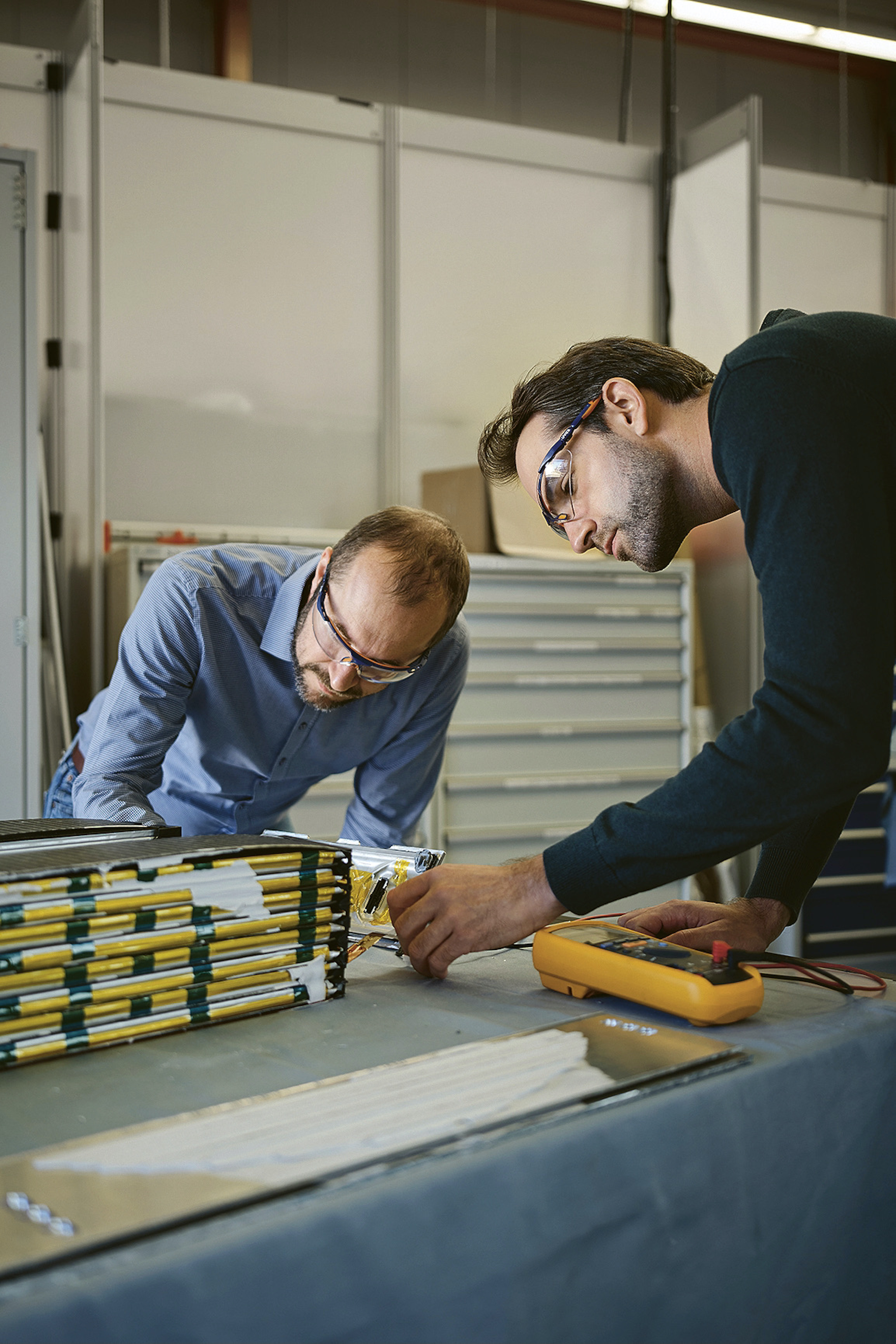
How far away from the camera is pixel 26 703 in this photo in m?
2.65

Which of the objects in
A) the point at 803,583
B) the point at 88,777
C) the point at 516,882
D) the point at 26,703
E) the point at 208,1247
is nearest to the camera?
the point at 208,1247

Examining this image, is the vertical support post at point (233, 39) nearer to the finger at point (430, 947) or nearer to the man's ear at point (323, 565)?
the man's ear at point (323, 565)

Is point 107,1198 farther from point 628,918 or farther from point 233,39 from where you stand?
point 233,39

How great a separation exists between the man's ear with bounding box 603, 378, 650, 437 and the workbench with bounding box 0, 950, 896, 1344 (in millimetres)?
554

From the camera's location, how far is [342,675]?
146cm

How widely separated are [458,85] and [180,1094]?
4180mm

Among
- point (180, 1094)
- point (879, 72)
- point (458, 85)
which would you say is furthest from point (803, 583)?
point (879, 72)

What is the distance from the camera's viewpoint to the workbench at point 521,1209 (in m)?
0.50

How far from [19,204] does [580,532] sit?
210 centimetres

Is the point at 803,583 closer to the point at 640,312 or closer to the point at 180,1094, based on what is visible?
the point at 180,1094

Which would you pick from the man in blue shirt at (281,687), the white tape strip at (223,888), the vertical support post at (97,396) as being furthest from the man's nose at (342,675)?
the vertical support post at (97,396)

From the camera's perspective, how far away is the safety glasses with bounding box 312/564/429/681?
4.66ft

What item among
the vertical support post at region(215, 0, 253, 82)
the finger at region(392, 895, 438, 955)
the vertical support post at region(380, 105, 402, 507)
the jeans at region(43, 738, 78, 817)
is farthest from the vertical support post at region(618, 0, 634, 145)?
the finger at region(392, 895, 438, 955)

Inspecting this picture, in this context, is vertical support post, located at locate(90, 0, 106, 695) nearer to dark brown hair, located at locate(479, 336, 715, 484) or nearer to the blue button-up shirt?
the blue button-up shirt
